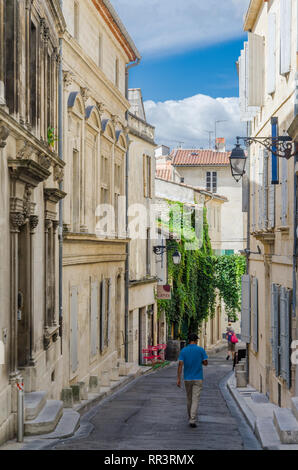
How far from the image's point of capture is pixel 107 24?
22.2 meters

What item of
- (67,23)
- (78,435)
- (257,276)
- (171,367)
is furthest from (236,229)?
(78,435)

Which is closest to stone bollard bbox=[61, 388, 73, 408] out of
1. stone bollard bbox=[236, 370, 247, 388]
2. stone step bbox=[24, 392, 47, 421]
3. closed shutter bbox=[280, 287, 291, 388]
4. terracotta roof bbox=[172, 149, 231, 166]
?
stone step bbox=[24, 392, 47, 421]

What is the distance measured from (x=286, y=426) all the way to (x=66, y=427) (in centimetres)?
328

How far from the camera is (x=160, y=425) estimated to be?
488 inches

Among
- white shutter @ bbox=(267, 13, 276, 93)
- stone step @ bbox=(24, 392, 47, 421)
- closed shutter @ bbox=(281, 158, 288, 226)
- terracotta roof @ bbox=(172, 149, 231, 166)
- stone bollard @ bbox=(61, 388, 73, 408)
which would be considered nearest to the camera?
stone step @ bbox=(24, 392, 47, 421)

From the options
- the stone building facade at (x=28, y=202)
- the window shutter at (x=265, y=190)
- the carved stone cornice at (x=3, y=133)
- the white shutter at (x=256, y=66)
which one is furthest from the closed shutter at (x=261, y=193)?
the carved stone cornice at (x=3, y=133)

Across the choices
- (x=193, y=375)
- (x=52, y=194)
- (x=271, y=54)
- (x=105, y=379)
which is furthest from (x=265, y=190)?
(x=193, y=375)

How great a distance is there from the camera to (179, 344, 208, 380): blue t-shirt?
12.2m

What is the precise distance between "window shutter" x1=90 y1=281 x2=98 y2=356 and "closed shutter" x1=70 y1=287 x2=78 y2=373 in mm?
2251

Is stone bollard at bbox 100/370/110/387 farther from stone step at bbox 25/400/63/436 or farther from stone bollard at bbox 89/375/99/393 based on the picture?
stone step at bbox 25/400/63/436

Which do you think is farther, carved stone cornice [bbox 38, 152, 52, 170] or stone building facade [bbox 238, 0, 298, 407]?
stone building facade [bbox 238, 0, 298, 407]

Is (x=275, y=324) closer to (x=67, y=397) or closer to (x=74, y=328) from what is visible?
(x=74, y=328)

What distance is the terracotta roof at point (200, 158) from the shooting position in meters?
61.0
